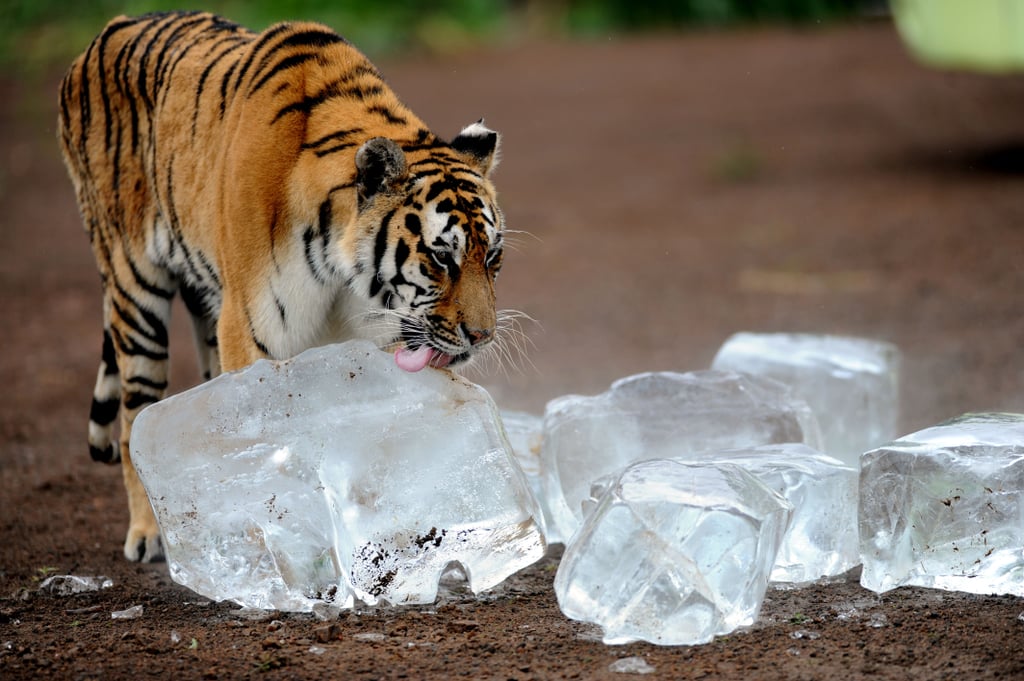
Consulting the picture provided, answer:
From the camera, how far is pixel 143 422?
3453mm

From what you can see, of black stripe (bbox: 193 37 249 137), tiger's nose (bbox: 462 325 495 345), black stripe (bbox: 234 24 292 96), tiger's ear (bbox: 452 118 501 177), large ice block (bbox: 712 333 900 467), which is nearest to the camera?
tiger's nose (bbox: 462 325 495 345)

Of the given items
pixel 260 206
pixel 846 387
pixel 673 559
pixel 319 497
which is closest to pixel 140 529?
pixel 319 497

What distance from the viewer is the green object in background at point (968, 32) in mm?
9711

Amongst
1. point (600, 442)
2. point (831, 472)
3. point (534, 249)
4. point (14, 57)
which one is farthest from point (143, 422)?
point (14, 57)

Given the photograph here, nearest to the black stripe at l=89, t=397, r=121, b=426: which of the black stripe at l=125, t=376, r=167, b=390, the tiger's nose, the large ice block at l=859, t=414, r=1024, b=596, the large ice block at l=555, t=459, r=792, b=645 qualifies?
the black stripe at l=125, t=376, r=167, b=390

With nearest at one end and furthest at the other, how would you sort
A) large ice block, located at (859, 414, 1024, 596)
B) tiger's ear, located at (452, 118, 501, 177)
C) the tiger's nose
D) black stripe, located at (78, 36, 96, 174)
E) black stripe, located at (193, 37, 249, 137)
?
1. large ice block, located at (859, 414, 1024, 596)
2. the tiger's nose
3. tiger's ear, located at (452, 118, 501, 177)
4. black stripe, located at (193, 37, 249, 137)
5. black stripe, located at (78, 36, 96, 174)

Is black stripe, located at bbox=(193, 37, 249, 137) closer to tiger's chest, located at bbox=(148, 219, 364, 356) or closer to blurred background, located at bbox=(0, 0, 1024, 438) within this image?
tiger's chest, located at bbox=(148, 219, 364, 356)

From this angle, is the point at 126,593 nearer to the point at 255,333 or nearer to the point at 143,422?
the point at 143,422

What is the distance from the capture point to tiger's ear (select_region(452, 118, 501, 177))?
12.4 ft

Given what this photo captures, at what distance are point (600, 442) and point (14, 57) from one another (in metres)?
14.0

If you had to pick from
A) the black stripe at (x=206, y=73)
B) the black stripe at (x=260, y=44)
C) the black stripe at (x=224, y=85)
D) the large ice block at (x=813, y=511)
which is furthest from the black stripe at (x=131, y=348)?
the large ice block at (x=813, y=511)

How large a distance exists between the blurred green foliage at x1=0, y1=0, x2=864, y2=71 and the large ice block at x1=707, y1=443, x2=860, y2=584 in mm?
12858

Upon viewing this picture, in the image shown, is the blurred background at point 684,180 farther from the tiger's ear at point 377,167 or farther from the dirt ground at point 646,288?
the tiger's ear at point 377,167

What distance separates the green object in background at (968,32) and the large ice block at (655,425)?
6.83 meters
